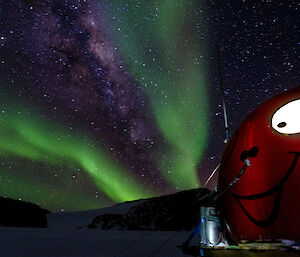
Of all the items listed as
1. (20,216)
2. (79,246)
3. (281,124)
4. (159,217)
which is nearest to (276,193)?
(281,124)

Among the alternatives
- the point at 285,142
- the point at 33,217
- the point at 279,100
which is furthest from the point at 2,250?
the point at 33,217

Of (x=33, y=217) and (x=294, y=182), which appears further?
(x=33, y=217)

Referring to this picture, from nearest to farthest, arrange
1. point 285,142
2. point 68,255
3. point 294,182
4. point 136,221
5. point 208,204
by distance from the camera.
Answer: point 294,182 → point 285,142 → point 208,204 → point 68,255 → point 136,221

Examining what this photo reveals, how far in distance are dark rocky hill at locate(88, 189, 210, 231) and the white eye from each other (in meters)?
25.6

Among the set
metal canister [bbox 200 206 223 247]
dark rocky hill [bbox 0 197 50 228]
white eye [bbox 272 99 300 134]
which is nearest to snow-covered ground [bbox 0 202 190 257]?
metal canister [bbox 200 206 223 247]

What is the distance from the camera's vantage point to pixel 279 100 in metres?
3.06

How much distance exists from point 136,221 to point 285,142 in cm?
3232

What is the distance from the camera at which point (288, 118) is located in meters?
2.87

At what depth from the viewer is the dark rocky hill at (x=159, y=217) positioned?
29641mm

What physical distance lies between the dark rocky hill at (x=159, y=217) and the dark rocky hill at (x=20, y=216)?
14.5 metres

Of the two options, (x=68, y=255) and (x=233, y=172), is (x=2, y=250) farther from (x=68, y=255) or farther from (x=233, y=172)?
(x=233, y=172)

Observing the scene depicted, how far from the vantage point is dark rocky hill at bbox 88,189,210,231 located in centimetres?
2964

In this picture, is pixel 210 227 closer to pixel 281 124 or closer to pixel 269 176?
pixel 269 176

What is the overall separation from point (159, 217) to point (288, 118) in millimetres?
32038
